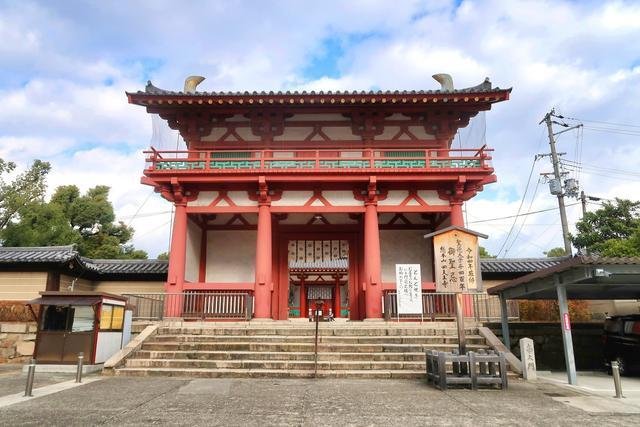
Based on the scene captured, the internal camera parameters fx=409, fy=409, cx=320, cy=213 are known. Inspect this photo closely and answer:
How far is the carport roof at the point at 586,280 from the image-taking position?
9148 mm

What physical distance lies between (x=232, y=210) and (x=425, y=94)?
8975 millimetres

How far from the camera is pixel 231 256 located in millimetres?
19078

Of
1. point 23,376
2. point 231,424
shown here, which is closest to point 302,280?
point 23,376

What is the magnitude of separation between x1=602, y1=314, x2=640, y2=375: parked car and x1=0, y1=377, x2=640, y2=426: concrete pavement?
4.26 metres

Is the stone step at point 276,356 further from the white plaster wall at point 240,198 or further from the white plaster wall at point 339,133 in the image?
the white plaster wall at point 339,133

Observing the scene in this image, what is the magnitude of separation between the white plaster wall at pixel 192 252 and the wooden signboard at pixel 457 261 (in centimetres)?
1091

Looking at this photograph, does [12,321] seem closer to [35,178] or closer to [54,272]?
[54,272]

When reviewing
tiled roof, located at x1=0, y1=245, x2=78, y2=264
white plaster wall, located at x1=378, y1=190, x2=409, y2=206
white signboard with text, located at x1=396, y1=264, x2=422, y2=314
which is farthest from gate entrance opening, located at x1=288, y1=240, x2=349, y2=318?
tiled roof, located at x1=0, y1=245, x2=78, y2=264

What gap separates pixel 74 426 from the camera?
593 cm

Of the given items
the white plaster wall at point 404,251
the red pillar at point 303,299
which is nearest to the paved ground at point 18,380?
the white plaster wall at point 404,251

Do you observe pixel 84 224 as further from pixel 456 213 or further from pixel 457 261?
pixel 457 261

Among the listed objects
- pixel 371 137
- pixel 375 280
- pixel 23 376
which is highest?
Answer: pixel 371 137

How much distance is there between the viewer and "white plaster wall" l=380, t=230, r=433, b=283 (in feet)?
61.6

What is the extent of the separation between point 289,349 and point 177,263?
662 centimetres
